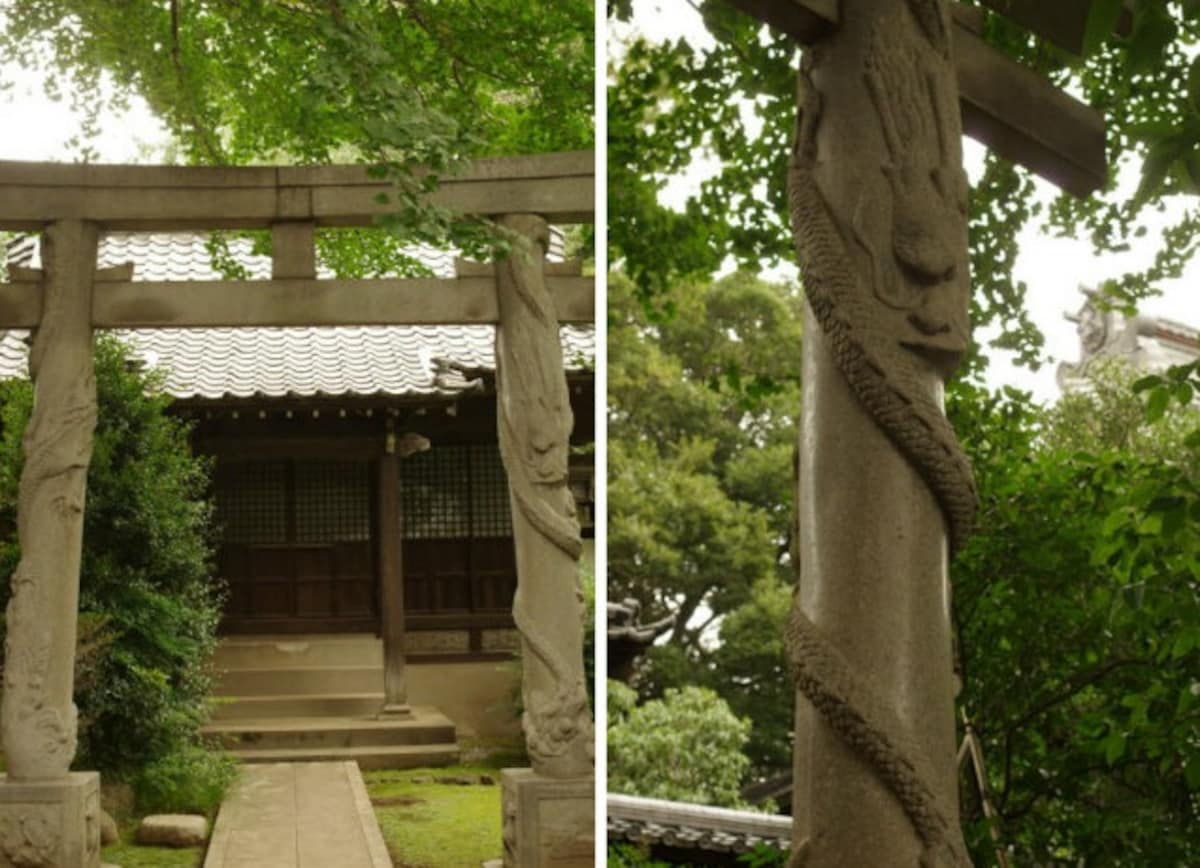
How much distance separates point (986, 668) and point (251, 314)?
72.6 inches

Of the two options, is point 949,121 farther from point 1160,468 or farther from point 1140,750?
point 1140,750

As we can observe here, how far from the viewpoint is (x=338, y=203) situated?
3422 millimetres

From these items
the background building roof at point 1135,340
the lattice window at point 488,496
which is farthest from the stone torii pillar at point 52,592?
the background building roof at point 1135,340

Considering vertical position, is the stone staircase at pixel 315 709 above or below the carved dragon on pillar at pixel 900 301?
below

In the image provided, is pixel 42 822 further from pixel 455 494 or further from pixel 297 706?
pixel 455 494

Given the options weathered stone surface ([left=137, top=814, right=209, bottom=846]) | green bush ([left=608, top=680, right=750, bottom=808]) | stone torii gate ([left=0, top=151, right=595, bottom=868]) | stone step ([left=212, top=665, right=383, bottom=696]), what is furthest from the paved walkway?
green bush ([left=608, top=680, right=750, bottom=808])

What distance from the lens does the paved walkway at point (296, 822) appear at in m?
3.76

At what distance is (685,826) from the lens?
4652 mm

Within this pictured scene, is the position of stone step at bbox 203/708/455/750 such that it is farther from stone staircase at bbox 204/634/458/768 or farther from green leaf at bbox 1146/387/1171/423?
green leaf at bbox 1146/387/1171/423

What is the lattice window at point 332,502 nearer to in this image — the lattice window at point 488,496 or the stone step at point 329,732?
the lattice window at point 488,496

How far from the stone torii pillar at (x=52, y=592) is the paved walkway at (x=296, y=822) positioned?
476 mm

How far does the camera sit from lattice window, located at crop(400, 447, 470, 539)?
591 cm

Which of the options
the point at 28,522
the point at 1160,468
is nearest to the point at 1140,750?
the point at 1160,468

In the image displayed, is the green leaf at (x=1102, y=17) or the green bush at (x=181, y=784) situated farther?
the green bush at (x=181, y=784)
